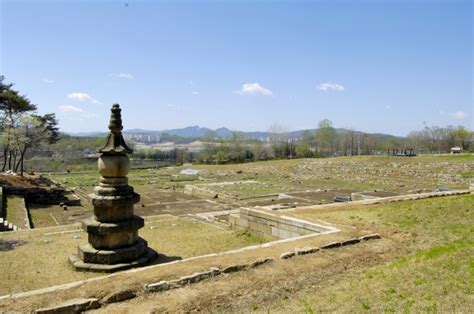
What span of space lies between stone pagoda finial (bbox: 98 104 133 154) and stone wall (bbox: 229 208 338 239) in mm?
4562

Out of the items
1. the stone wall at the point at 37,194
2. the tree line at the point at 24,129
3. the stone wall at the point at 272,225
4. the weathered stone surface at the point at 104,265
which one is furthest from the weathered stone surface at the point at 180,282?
the tree line at the point at 24,129

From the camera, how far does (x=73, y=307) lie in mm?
4629

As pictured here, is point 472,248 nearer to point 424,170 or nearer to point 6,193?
point 6,193

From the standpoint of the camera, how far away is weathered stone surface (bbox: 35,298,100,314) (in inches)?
177

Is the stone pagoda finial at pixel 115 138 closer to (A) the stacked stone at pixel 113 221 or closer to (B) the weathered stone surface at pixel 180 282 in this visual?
(A) the stacked stone at pixel 113 221

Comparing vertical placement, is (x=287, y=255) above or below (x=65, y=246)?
above

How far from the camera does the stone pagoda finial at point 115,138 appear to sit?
799 centimetres

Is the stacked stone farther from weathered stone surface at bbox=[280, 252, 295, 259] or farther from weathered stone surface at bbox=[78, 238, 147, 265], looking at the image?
weathered stone surface at bbox=[280, 252, 295, 259]

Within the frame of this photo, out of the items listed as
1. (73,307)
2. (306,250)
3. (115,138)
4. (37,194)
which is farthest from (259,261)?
(37,194)

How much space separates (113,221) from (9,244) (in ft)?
13.1

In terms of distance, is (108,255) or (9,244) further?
(9,244)

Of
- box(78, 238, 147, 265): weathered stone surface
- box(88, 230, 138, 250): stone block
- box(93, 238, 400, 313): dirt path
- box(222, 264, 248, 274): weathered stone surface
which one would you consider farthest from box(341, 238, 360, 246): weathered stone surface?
box(88, 230, 138, 250): stone block

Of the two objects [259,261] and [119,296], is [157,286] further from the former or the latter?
[259,261]

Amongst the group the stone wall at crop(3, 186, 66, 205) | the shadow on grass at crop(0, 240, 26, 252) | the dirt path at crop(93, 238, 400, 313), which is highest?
the dirt path at crop(93, 238, 400, 313)
